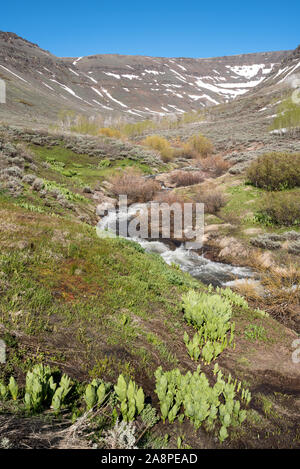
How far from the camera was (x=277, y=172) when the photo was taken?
1551 cm

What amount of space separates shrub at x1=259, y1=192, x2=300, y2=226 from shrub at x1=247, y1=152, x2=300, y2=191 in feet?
7.75

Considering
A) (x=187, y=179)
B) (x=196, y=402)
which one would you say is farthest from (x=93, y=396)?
(x=187, y=179)

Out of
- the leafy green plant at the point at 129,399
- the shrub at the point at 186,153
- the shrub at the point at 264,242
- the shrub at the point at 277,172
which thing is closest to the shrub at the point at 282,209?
the shrub at the point at 264,242

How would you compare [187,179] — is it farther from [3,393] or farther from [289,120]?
[289,120]

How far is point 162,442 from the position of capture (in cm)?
265

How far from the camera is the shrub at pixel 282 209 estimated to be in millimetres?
12281

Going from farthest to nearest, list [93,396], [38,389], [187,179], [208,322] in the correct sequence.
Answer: [187,179], [208,322], [93,396], [38,389]

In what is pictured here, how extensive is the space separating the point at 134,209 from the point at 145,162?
12677 mm

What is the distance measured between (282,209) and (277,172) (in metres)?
4.05

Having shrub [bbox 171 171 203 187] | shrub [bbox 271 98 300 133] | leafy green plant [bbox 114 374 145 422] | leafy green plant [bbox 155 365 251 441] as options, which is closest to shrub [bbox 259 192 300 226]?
shrub [bbox 171 171 203 187]

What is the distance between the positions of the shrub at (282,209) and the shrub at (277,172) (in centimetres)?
236

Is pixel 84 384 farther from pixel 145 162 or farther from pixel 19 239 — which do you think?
pixel 145 162

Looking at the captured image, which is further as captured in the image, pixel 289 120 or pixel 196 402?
pixel 289 120

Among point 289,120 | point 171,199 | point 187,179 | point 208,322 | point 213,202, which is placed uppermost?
point 289,120
